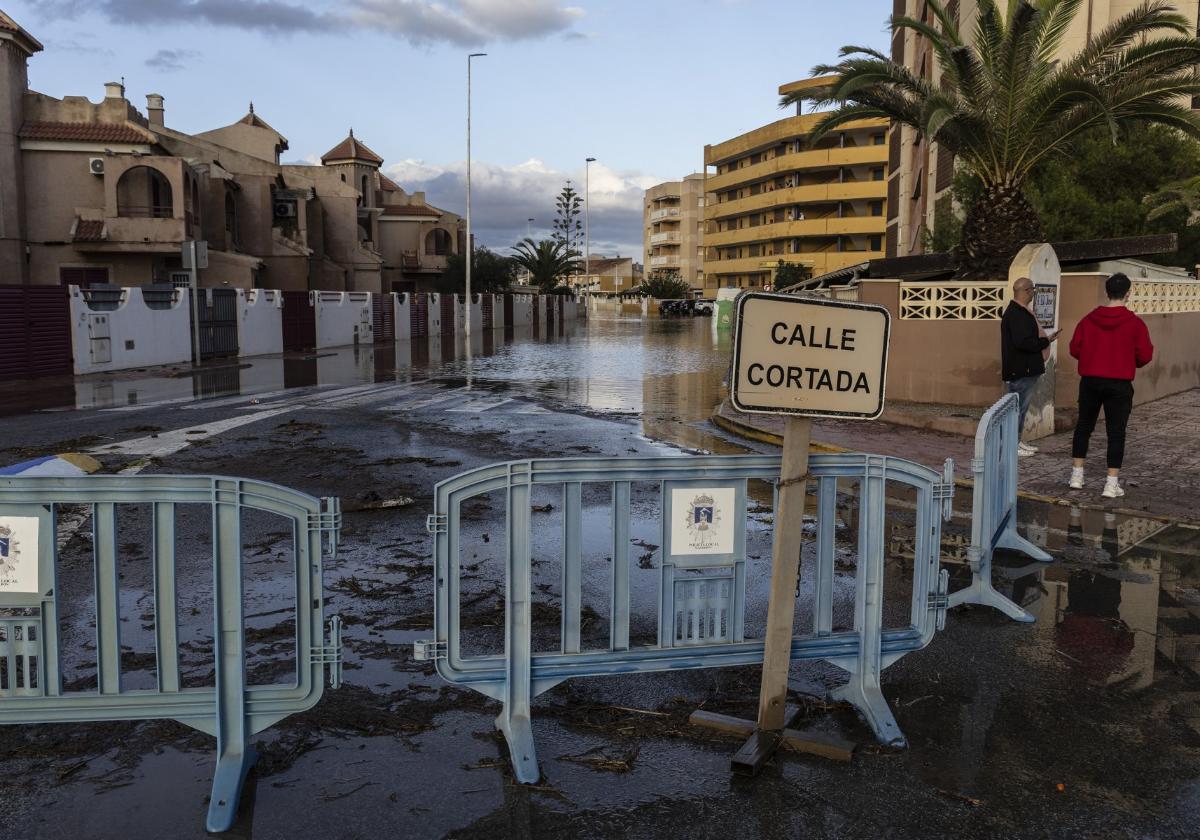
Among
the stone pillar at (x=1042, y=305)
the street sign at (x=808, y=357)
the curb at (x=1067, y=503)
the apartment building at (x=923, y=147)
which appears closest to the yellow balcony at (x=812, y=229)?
the apartment building at (x=923, y=147)

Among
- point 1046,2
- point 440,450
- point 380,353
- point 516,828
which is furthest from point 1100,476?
point 380,353

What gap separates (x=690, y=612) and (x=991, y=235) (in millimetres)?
14245

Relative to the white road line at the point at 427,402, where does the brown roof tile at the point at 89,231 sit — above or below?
above

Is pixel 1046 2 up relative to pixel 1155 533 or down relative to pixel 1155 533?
up

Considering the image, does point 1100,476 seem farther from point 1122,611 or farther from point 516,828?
point 516,828

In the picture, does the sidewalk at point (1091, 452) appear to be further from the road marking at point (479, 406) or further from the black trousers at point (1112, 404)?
the road marking at point (479, 406)

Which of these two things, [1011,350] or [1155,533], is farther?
[1011,350]

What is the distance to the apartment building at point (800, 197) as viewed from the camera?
90.5m

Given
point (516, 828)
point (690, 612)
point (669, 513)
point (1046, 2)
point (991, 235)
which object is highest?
point (1046, 2)

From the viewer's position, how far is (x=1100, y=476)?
998cm

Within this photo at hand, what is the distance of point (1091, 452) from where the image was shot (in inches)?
450

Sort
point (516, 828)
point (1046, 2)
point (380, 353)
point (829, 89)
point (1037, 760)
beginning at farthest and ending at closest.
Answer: point (380, 353) → point (829, 89) → point (1046, 2) → point (1037, 760) → point (516, 828)

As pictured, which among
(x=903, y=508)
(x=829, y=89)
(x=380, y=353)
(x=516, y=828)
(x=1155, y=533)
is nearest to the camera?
(x=516, y=828)

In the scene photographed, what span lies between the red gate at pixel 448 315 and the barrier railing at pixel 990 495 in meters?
38.2
